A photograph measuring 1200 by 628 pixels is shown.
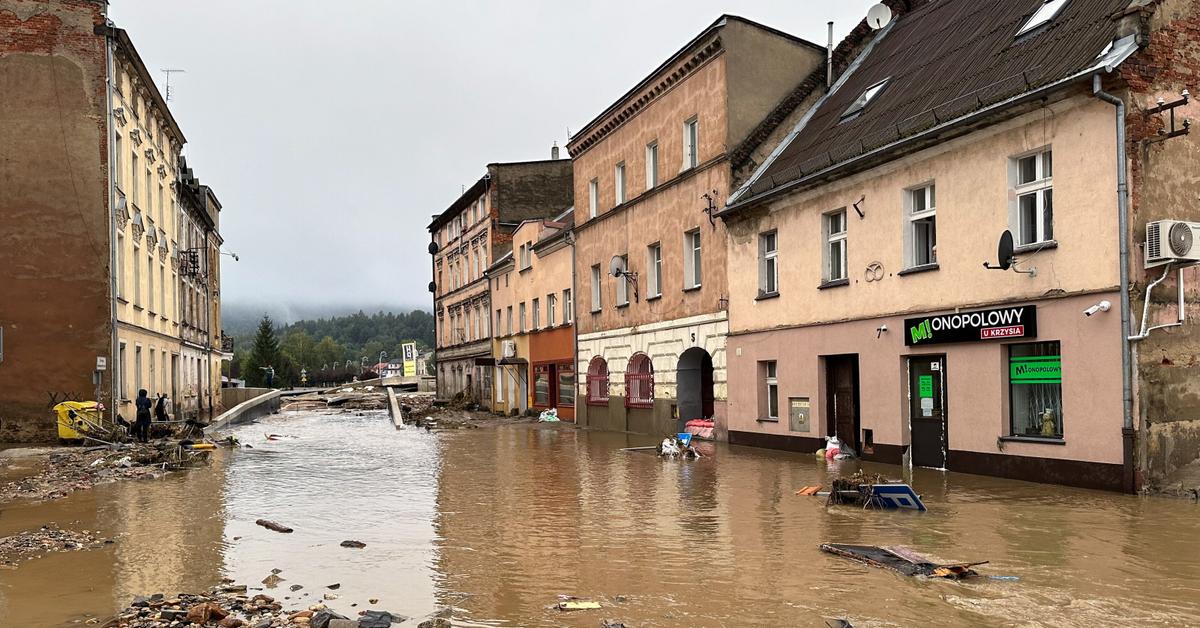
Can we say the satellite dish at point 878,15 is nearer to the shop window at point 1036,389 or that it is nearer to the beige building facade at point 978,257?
the beige building facade at point 978,257

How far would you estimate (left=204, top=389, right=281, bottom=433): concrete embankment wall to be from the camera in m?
37.9

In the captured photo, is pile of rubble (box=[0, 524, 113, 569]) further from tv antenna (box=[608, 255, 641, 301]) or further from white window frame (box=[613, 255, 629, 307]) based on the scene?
white window frame (box=[613, 255, 629, 307])

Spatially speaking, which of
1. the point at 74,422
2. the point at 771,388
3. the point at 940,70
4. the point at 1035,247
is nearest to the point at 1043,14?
the point at 940,70

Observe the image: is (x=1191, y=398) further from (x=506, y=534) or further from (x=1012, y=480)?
(x=506, y=534)

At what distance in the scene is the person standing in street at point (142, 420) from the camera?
24234mm

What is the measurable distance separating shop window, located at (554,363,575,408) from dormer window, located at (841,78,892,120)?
16.8m

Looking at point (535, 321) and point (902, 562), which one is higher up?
point (535, 321)

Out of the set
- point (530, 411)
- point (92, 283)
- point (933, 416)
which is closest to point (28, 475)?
point (92, 283)

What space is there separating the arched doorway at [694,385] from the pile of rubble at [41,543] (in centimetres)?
1739

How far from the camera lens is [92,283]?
82.3ft

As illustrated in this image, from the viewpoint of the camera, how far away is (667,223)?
26.9m

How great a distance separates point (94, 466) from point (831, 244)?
15.8 m

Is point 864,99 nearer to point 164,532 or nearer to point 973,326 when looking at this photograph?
point 973,326

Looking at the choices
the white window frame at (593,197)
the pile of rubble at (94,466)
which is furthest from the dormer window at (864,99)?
the pile of rubble at (94,466)
